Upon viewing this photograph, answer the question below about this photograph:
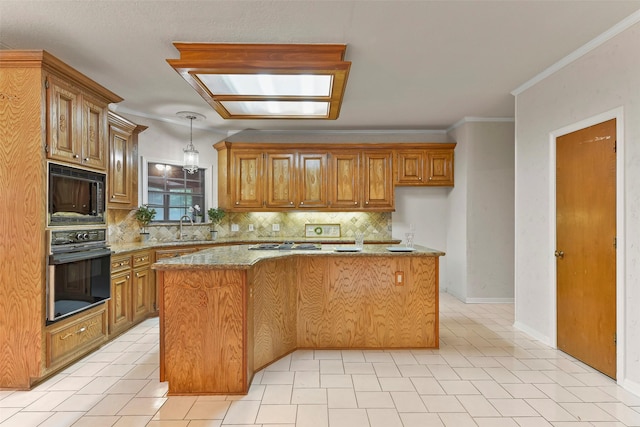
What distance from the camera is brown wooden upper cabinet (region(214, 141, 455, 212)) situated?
5.56 m

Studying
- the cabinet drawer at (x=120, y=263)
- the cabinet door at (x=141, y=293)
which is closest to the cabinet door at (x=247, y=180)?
the cabinet door at (x=141, y=293)

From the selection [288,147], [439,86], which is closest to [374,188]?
[288,147]

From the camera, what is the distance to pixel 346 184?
5.59 metres

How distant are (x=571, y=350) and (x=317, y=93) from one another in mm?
3321

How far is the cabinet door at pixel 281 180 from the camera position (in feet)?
18.2

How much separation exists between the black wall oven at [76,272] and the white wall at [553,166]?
14.0ft

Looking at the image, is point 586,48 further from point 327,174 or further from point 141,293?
point 141,293

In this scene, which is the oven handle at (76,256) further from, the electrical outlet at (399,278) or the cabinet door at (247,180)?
the electrical outlet at (399,278)

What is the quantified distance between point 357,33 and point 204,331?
100 inches

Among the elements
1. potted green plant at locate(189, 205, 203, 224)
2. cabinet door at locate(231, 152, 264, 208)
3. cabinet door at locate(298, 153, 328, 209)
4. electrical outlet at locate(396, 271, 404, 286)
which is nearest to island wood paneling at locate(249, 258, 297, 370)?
electrical outlet at locate(396, 271, 404, 286)

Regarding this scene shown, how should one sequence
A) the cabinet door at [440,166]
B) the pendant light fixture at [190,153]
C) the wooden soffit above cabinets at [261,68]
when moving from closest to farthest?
the wooden soffit above cabinets at [261,68], the pendant light fixture at [190,153], the cabinet door at [440,166]

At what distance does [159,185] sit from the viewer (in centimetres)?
522

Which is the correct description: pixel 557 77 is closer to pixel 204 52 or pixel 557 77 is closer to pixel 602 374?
pixel 602 374

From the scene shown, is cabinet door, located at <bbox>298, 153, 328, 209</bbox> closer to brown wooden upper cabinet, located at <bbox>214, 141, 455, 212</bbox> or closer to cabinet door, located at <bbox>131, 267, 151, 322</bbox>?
brown wooden upper cabinet, located at <bbox>214, 141, 455, 212</bbox>
